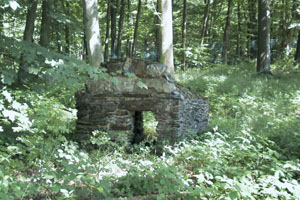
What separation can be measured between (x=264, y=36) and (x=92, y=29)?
29.4 ft

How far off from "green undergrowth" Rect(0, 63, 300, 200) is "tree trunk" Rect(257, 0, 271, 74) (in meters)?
4.94

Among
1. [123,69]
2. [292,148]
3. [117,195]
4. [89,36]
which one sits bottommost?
[117,195]

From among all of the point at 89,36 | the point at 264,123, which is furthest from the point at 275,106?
the point at 89,36

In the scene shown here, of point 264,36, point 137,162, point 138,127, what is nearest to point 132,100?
point 138,127

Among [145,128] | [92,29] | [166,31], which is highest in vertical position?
[92,29]

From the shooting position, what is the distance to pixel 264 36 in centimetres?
1306

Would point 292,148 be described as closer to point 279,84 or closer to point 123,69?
point 123,69

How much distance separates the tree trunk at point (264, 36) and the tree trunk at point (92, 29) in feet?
28.3

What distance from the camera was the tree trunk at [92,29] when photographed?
8.91 m

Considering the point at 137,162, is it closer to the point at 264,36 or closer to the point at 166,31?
the point at 166,31

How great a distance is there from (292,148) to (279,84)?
8191 mm

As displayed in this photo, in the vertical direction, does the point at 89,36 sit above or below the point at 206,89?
above

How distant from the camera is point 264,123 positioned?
6.94 metres

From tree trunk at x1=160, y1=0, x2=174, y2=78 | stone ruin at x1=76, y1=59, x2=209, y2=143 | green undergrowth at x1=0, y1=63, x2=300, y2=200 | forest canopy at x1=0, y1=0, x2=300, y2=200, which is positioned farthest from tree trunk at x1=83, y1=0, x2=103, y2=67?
stone ruin at x1=76, y1=59, x2=209, y2=143
